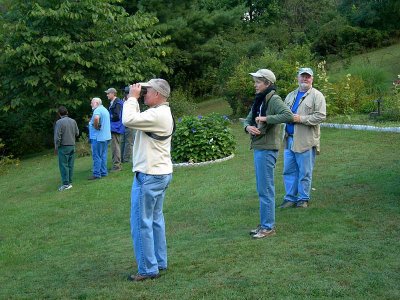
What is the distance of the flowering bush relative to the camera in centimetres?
1261

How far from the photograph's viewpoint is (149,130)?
5.42 m

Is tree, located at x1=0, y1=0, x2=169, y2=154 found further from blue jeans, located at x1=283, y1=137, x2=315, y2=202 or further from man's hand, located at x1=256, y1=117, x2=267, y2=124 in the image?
man's hand, located at x1=256, y1=117, x2=267, y2=124

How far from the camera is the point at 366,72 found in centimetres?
1950

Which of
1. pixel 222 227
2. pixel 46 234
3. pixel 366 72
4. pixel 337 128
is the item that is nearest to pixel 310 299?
pixel 222 227

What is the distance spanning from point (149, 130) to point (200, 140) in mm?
7203

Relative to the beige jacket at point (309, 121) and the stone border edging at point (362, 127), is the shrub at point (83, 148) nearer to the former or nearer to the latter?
the stone border edging at point (362, 127)

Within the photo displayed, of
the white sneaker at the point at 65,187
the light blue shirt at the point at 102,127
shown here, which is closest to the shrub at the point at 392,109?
the light blue shirt at the point at 102,127

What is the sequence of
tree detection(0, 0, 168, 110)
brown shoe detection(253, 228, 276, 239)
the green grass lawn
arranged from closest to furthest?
the green grass lawn → brown shoe detection(253, 228, 276, 239) → tree detection(0, 0, 168, 110)

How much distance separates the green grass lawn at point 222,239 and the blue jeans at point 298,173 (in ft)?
0.82

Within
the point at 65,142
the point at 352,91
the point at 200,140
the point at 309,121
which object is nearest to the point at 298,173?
the point at 309,121

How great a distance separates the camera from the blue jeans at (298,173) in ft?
25.7

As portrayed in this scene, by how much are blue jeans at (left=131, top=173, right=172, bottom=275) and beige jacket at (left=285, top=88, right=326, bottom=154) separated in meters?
2.72

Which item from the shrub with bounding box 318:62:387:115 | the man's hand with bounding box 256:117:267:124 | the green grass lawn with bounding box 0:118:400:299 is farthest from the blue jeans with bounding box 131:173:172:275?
the shrub with bounding box 318:62:387:115

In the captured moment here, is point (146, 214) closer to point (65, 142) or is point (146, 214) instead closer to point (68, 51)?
point (65, 142)
